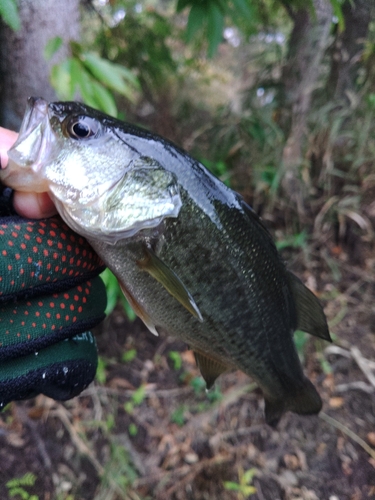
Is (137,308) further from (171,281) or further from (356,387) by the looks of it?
(356,387)

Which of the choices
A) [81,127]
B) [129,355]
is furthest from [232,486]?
[81,127]

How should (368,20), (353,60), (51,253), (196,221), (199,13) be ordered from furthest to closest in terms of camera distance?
(353,60)
(368,20)
(199,13)
(196,221)
(51,253)

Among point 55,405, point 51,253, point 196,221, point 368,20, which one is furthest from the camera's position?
point 368,20

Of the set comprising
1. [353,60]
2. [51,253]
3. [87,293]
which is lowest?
[87,293]

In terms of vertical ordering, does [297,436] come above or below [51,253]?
below

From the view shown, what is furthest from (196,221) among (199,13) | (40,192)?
(199,13)

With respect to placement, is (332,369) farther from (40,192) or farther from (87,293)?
(40,192)

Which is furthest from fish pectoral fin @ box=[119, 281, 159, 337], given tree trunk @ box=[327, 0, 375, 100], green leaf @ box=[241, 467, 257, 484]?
tree trunk @ box=[327, 0, 375, 100]
